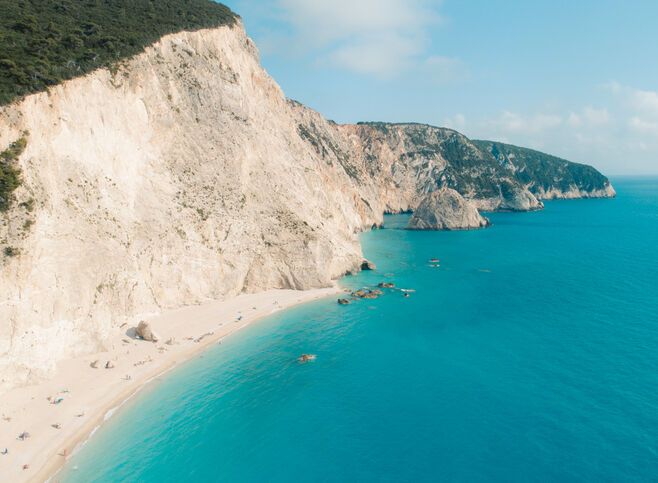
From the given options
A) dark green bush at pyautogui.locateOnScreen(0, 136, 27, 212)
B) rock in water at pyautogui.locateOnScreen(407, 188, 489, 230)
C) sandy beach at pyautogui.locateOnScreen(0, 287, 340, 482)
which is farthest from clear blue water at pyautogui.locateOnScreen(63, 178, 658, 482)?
rock in water at pyautogui.locateOnScreen(407, 188, 489, 230)

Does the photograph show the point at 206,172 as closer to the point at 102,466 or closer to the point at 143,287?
the point at 143,287

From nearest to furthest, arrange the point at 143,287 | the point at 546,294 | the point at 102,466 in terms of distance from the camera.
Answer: the point at 102,466, the point at 143,287, the point at 546,294

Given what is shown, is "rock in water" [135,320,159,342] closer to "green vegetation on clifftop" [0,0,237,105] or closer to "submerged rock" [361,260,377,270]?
"green vegetation on clifftop" [0,0,237,105]

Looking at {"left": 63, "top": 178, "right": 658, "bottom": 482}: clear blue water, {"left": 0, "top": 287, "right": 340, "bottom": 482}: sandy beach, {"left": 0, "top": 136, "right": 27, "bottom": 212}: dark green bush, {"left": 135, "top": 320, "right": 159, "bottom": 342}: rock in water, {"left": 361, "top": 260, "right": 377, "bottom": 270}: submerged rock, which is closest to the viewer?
{"left": 63, "top": 178, "right": 658, "bottom": 482}: clear blue water

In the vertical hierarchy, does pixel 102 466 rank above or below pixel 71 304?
below

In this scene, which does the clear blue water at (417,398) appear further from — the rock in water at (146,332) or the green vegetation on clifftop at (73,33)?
the green vegetation on clifftop at (73,33)

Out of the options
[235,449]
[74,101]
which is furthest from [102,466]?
[74,101]
